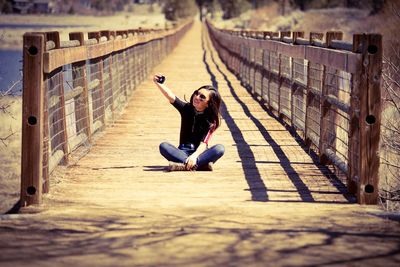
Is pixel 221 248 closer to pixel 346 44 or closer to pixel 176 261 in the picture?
pixel 176 261

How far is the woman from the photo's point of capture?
26.7 feet

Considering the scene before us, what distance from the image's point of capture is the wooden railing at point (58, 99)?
6.05 m

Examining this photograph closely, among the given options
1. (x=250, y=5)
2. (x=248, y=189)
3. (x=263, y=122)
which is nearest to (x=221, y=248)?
(x=248, y=189)

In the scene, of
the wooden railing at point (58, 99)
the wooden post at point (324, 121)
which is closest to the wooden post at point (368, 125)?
the wooden post at point (324, 121)

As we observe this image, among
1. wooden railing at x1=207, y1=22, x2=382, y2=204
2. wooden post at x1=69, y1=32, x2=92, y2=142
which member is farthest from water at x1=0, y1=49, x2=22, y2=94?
wooden railing at x1=207, y1=22, x2=382, y2=204

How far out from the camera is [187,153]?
8422 mm

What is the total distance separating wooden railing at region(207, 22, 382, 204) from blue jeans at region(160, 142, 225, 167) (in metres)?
1.09

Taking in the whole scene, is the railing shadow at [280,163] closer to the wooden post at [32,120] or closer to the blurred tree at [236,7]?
the wooden post at [32,120]

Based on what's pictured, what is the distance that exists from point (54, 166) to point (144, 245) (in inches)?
107

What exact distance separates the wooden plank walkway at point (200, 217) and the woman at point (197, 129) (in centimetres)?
15

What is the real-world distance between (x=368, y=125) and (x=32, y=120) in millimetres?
2530

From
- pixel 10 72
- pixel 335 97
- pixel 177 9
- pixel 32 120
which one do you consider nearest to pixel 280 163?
pixel 335 97

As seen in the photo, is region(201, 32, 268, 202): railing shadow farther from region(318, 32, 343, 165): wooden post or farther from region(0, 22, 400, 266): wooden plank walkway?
region(318, 32, 343, 165): wooden post

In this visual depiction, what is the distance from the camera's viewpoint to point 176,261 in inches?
173
